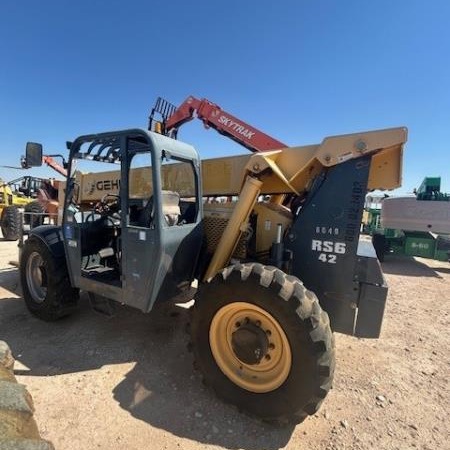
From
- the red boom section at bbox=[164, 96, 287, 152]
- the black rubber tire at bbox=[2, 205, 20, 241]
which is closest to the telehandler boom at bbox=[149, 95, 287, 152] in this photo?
the red boom section at bbox=[164, 96, 287, 152]

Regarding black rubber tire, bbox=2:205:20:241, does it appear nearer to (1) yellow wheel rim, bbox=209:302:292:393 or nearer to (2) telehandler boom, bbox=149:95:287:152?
(2) telehandler boom, bbox=149:95:287:152

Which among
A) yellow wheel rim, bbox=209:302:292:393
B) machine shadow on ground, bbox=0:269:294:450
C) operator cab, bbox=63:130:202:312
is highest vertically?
operator cab, bbox=63:130:202:312

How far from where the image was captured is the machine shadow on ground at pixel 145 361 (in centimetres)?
269

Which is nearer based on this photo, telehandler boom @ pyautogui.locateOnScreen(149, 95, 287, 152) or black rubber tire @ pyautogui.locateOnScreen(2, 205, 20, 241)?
telehandler boom @ pyautogui.locateOnScreen(149, 95, 287, 152)

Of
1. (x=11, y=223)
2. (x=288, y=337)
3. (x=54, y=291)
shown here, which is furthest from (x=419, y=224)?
(x=11, y=223)

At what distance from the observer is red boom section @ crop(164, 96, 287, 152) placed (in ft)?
21.4

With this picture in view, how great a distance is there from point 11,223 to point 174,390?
1212cm

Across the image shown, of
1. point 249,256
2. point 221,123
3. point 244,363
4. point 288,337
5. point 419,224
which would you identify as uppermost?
point 221,123

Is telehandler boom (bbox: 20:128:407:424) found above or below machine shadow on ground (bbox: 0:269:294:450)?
above

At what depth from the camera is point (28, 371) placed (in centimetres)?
335

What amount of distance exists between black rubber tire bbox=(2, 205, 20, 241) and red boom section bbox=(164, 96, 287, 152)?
27.1ft

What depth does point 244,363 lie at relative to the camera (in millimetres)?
2979

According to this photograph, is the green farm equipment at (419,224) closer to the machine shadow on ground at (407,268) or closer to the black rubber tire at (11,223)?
the machine shadow on ground at (407,268)

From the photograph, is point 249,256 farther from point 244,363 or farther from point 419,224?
point 419,224
